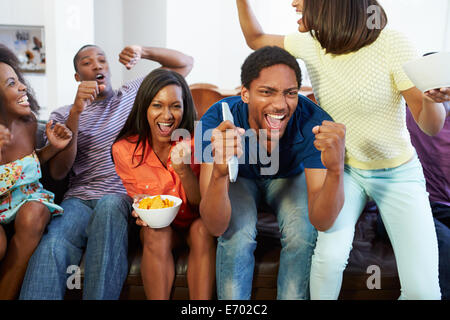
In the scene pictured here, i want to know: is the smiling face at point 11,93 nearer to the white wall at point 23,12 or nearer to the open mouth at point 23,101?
the open mouth at point 23,101

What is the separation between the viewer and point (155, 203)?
1273 mm

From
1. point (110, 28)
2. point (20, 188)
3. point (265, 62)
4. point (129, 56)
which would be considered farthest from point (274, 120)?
point (110, 28)

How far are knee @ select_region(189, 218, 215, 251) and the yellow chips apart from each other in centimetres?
13

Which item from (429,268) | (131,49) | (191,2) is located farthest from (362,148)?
(191,2)

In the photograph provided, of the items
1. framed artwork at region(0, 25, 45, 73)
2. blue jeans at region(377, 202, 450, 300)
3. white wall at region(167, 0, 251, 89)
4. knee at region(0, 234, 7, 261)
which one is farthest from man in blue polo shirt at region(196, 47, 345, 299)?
white wall at region(167, 0, 251, 89)

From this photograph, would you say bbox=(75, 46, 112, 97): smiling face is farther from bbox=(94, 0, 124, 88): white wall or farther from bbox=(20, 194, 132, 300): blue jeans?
bbox=(94, 0, 124, 88): white wall

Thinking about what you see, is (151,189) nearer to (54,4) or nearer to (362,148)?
(362,148)

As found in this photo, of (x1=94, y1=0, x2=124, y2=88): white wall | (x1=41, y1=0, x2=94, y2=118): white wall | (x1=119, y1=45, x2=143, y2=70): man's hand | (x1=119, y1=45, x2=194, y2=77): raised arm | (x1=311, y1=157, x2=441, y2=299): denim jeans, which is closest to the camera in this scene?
(x1=311, y1=157, x2=441, y2=299): denim jeans

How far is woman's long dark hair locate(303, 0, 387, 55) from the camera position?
1.24m

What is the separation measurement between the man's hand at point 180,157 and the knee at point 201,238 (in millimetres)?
191

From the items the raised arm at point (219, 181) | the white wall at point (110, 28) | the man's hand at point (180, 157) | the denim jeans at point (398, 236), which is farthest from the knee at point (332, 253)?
the white wall at point (110, 28)

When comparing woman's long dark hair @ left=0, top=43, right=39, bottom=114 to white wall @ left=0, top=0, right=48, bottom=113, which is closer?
woman's long dark hair @ left=0, top=43, right=39, bottom=114

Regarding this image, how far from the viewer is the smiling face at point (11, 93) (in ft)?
4.83

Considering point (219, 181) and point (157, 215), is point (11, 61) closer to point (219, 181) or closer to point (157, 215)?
point (157, 215)
